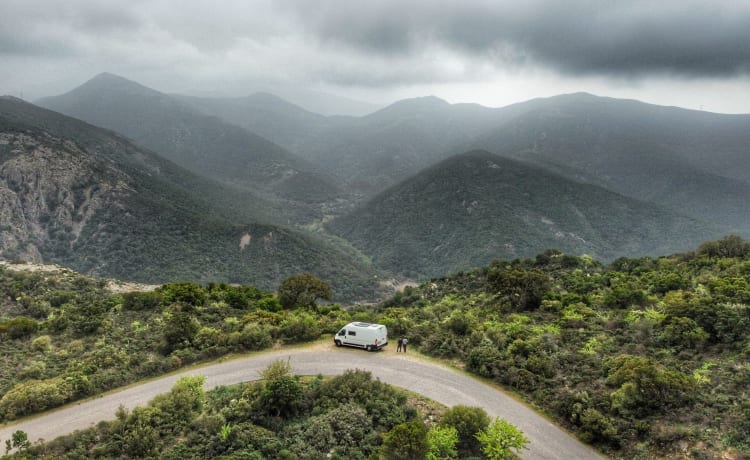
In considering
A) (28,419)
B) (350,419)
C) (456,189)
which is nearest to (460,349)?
(350,419)

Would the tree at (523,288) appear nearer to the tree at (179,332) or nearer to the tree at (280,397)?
the tree at (280,397)

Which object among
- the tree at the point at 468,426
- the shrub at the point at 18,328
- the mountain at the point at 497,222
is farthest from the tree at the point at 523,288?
the mountain at the point at 497,222

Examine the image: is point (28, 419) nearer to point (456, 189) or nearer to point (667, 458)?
point (667, 458)

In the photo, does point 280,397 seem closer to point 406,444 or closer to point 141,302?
point 406,444

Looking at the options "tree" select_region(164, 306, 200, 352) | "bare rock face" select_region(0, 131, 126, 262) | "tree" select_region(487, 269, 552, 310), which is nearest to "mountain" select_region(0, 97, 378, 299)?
"bare rock face" select_region(0, 131, 126, 262)

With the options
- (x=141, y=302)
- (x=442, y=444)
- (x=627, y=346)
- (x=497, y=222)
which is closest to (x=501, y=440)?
(x=442, y=444)

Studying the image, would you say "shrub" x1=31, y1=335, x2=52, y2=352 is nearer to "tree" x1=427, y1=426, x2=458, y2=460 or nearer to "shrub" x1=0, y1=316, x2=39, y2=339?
"shrub" x1=0, y1=316, x2=39, y2=339

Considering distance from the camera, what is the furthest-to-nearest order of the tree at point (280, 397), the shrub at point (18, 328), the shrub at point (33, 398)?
the shrub at point (18, 328) → the shrub at point (33, 398) → the tree at point (280, 397)
